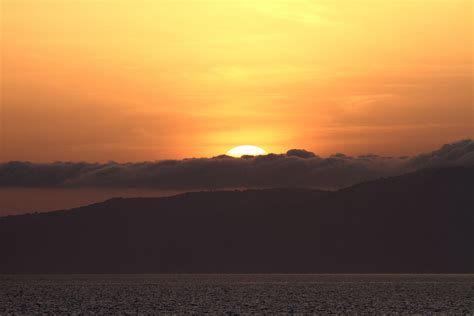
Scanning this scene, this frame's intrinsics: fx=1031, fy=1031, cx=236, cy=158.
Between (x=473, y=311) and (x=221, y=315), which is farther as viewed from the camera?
(x=473, y=311)

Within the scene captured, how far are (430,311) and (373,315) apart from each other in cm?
1695

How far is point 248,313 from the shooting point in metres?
186

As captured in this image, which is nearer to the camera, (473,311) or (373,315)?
(373,315)

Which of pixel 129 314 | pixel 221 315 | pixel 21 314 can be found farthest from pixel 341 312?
pixel 21 314

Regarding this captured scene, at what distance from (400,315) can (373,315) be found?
5185mm

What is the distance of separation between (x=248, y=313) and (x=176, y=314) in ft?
42.6

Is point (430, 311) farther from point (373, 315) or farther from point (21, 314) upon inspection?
point (21, 314)

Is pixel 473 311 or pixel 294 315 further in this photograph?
pixel 473 311

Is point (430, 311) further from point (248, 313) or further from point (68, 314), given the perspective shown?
point (68, 314)

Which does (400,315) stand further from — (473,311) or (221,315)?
Answer: (221,315)

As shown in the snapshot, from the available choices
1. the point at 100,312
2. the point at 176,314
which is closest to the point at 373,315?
the point at 176,314

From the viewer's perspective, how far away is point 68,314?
609ft

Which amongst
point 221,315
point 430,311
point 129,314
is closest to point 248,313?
point 221,315

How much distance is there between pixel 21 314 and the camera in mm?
186125
